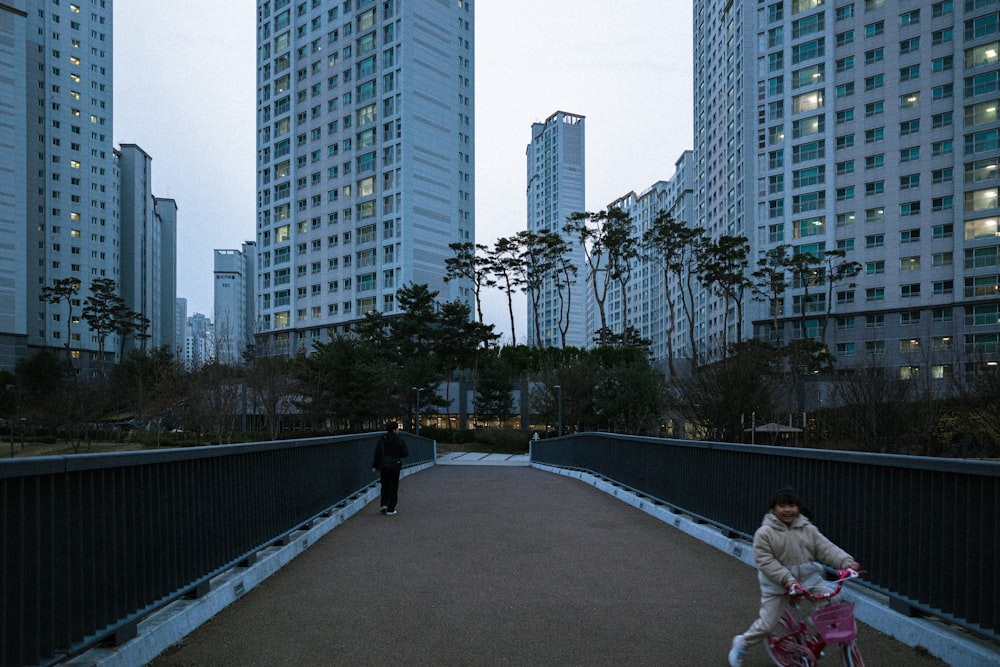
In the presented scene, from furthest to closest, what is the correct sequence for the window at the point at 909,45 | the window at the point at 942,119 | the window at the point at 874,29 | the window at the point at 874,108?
the window at the point at 874,29 → the window at the point at 874,108 → the window at the point at 909,45 → the window at the point at 942,119

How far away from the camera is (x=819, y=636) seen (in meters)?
3.66

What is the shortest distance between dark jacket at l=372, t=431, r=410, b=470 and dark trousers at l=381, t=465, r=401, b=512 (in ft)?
0.41

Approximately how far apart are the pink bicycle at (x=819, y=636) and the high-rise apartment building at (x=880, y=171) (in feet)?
198

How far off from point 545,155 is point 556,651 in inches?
7911

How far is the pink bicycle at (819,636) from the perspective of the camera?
3.46 m

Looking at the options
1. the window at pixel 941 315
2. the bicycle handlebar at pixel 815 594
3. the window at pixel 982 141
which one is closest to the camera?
the bicycle handlebar at pixel 815 594

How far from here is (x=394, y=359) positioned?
64438 mm

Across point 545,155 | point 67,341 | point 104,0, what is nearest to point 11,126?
point 67,341

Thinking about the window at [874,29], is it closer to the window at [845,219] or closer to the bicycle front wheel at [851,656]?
the window at [845,219]

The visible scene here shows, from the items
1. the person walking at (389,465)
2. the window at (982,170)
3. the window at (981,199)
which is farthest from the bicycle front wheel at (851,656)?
the window at (982,170)

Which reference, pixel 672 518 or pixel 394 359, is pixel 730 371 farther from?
pixel 394 359

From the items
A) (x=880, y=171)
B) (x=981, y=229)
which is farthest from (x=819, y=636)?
(x=880, y=171)

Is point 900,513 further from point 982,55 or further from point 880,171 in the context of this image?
point 982,55

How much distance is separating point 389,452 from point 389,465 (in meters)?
0.35
